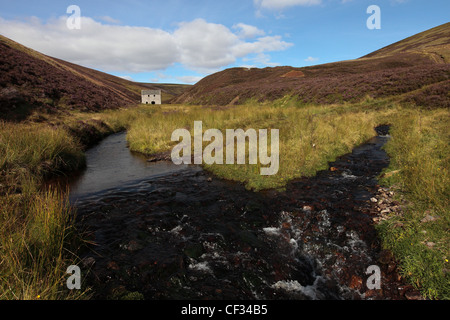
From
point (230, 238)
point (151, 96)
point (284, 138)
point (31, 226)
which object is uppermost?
point (151, 96)

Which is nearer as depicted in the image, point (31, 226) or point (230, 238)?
point (31, 226)

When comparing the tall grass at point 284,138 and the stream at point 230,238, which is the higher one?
the tall grass at point 284,138

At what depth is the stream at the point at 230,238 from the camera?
13.0 feet

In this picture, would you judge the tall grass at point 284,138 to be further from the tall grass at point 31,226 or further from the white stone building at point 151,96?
the white stone building at point 151,96

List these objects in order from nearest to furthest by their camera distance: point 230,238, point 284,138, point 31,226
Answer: point 31,226, point 230,238, point 284,138

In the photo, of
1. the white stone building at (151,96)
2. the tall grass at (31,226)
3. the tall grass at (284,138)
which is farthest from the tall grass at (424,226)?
the white stone building at (151,96)

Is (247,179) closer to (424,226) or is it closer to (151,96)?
(424,226)

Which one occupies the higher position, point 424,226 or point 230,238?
point 424,226

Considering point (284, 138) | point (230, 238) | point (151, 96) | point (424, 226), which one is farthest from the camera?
point (151, 96)

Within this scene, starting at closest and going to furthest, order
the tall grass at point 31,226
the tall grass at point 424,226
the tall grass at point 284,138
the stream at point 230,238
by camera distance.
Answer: the tall grass at point 31,226, the tall grass at point 424,226, the stream at point 230,238, the tall grass at point 284,138

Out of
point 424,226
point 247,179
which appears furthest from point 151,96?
point 424,226

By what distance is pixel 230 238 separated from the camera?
5.38 meters
